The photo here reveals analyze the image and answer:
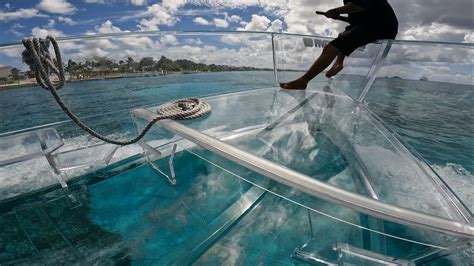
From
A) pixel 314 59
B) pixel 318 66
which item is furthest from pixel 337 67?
pixel 318 66

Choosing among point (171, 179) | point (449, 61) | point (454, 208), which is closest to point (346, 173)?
point (454, 208)

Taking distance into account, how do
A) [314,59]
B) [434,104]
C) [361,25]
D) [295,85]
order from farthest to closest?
1. [434,104]
2. [314,59]
3. [295,85]
4. [361,25]

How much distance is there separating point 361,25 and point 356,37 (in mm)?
106

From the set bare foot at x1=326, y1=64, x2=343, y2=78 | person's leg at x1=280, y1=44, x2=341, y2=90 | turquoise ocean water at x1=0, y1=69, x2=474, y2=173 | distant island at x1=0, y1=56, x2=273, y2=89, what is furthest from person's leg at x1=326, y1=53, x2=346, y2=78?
distant island at x1=0, y1=56, x2=273, y2=89

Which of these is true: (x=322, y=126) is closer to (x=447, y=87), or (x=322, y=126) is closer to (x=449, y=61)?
(x=449, y=61)

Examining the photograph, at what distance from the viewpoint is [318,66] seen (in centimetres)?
280

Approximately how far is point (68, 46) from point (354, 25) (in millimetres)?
2378

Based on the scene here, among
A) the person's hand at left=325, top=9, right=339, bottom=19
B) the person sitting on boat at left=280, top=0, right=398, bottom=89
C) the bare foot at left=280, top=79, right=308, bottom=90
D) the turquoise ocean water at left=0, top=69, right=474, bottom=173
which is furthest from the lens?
the bare foot at left=280, top=79, right=308, bottom=90

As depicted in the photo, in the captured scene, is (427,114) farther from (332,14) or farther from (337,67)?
(332,14)

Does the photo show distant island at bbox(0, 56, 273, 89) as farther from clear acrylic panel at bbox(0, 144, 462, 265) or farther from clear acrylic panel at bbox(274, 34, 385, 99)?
clear acrylic panel at bbox(0, 144, 462, 265)

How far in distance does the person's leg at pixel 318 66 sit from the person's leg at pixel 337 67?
0.32 m

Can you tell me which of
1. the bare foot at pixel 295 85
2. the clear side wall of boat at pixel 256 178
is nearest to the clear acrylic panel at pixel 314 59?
the clear side wall of boat at pixel 256 178

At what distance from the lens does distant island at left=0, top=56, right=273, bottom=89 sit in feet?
6.55

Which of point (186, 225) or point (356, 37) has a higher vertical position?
point (356, 37)
